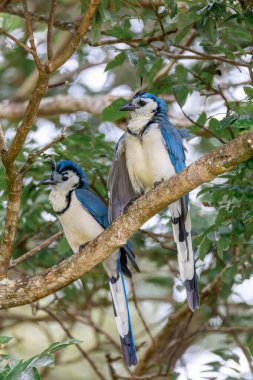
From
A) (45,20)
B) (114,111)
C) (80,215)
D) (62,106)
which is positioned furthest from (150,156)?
(62,106)

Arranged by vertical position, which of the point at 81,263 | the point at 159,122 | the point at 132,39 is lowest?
the point at 81,263

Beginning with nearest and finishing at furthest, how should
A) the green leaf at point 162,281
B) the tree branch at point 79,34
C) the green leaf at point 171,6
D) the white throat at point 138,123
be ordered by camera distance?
the tree branch at point 79,34, the green leaf at point 171,6, the white throat at point 138,123, the green leaf at point 162,281

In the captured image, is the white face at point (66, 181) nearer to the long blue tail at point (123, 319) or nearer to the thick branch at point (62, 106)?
the long blue tail at point (123, 319)

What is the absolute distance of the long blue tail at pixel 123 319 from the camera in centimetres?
480

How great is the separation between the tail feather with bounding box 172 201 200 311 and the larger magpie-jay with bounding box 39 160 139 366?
1.48ft

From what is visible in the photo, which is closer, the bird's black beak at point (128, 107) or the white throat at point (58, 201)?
the bird's black beak at point (128, 107)

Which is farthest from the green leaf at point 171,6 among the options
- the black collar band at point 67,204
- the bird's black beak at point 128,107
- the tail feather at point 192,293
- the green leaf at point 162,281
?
the green leaf at point 162,281

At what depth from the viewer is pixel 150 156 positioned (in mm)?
4691

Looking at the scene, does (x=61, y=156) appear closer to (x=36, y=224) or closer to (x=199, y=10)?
(x=36, y=224)

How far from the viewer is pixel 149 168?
4723mm

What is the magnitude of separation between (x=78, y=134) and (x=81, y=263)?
4.66ft

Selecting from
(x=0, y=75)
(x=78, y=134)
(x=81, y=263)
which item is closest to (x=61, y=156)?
(x=78, y=134)

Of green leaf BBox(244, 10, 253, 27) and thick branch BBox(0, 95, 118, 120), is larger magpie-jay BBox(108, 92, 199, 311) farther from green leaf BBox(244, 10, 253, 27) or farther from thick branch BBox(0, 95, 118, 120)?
thick branch BBox(0, 95, 118, 120)

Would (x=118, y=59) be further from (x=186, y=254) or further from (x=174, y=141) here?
(x=186, y=254)
